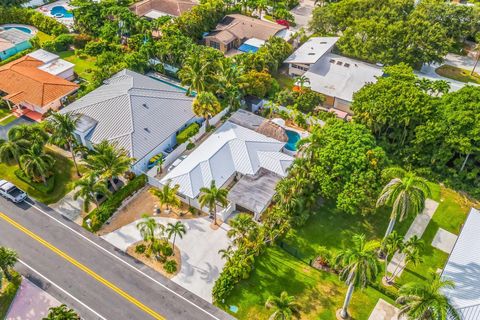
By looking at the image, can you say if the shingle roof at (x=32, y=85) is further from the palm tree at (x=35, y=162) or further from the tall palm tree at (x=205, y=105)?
the tall palm tree at (x=205, y=105)

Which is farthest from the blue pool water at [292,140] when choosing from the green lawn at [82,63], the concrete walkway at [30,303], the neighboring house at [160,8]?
the neighboring house at [160,8]

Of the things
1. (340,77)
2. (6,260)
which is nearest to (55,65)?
(6,260)

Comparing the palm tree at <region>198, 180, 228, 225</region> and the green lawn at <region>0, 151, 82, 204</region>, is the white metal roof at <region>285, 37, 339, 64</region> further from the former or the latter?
the green lawn at <region>0, 151, 82, 204</region>

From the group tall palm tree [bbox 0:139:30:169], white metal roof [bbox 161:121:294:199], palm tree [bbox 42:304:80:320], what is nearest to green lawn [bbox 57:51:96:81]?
tall palm tree [bbox 0:139:30:169]

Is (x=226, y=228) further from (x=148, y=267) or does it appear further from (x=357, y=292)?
(x=357, y=292)

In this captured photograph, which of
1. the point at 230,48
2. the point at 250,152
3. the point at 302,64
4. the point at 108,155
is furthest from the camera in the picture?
the point at 230,48

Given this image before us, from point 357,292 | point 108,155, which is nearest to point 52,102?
point 108,155
